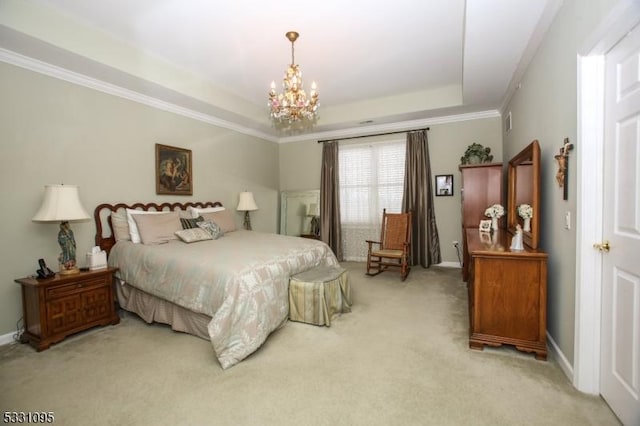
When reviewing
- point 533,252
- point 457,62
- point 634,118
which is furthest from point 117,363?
point 457,62

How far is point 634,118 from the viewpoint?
148 centimetres

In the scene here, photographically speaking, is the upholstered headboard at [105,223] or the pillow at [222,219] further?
the pillow at [222,219]

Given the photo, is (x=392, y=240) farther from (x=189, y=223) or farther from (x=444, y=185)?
(x=189, y=223)

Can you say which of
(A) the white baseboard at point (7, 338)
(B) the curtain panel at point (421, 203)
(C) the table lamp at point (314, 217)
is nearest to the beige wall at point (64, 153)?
(A) the white baseboard at point (7, 338)

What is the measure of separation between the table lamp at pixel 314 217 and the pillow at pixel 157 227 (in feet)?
9.45

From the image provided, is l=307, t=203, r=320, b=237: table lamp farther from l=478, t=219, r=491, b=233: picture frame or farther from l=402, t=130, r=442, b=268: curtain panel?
l=478, t=219, r=491, b=233: picture frame

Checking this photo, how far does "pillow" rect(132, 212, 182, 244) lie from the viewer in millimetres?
3371

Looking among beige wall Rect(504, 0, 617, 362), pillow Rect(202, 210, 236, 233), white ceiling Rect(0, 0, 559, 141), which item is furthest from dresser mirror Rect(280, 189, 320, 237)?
beige wall Rect(504, 0, 617, 362)

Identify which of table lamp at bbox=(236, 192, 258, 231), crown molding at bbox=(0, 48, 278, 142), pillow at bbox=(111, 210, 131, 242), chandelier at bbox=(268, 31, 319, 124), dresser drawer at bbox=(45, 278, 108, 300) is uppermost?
crown molding at bbox=(0, 48, 278, 142)

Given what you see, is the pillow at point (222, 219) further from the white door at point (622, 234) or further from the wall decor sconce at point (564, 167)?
the white door at point (622, 234)

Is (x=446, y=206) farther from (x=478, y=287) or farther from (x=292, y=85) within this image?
(x=292, y=85)

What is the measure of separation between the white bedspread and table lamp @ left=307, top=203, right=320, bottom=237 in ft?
8.21

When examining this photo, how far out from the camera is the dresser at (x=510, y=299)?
2203mm

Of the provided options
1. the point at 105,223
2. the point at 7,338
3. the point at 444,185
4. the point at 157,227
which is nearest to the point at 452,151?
the point at 444,185
